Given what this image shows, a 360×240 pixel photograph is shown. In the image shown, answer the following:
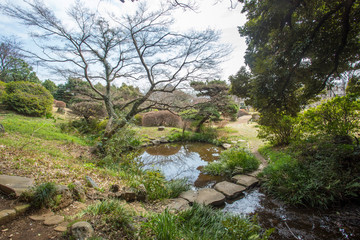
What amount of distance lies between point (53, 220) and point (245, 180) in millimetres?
4033

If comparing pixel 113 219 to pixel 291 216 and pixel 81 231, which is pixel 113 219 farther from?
pixel 291 216

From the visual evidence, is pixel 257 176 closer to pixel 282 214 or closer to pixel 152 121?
pixel 282 214

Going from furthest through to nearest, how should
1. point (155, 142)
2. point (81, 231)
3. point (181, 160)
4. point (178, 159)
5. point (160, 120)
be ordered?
1. point (160, 120)
2. point (155, 142)
3. point (178, 159)
4. point (181, 160)
5. point (81, 231)

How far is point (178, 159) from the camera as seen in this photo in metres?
6.56

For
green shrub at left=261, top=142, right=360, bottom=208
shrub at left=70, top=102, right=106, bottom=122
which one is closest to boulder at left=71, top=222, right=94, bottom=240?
green shrub at left=261, top=142, right=360, bottom=208

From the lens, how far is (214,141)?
870 cm

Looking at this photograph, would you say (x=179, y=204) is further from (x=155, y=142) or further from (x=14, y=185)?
(x=155, y=142)

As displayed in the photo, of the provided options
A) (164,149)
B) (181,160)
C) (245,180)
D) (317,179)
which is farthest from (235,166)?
(164,149)

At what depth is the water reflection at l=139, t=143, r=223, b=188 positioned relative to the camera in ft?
15.5

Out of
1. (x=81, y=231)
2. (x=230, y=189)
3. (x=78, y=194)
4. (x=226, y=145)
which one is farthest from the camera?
(x=226, y=145)

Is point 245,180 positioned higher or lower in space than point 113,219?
lower

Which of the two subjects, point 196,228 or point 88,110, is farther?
point 88,110

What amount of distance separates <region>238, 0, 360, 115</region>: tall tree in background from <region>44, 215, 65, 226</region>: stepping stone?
4528mm

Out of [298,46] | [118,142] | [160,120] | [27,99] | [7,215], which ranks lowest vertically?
[7,215]
